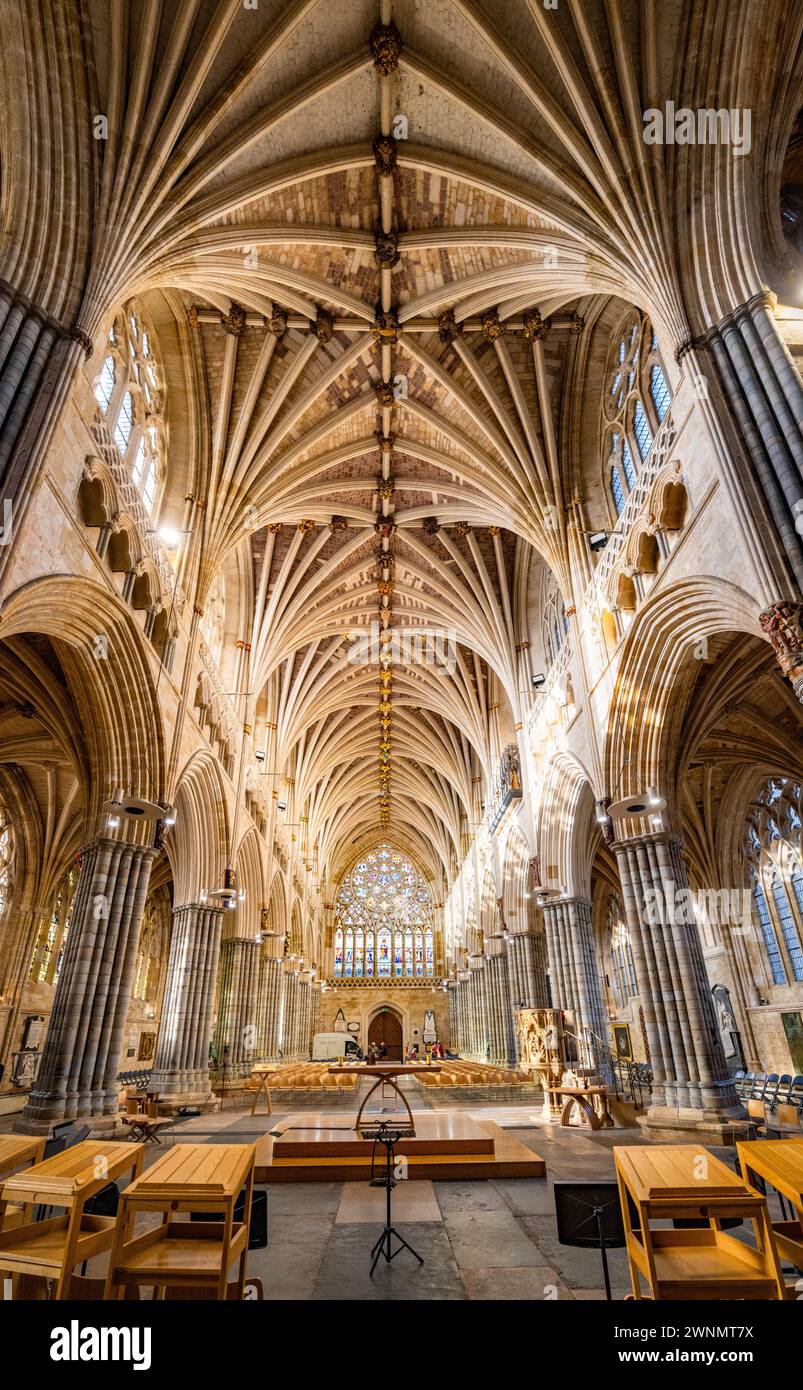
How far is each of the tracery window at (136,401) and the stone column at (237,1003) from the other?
15.5 metres

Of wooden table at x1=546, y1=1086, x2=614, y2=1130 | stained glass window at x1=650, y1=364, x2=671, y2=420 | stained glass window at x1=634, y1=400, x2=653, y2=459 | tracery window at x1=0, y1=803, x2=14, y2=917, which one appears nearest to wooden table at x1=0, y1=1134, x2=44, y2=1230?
wooden table at x1=546, y1=1086, x2=614, y2=1130

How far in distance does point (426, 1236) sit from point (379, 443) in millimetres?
17886

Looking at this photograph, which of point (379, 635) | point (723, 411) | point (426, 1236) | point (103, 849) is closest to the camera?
point (426, 1236)

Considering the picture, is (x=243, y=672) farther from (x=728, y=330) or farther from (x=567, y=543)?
(x=728, y=330)

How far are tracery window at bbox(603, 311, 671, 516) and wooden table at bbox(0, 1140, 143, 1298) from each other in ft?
43.2

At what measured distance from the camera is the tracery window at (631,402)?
1374cm

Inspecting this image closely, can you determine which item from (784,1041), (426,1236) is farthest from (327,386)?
(784,1041)

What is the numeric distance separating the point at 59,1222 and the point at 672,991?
10.6m

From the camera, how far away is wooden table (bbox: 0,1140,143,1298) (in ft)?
11.3

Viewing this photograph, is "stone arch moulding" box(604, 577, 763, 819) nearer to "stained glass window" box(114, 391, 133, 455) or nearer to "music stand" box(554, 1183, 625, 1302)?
"music stand" box(554, 1183, 625, 1302)

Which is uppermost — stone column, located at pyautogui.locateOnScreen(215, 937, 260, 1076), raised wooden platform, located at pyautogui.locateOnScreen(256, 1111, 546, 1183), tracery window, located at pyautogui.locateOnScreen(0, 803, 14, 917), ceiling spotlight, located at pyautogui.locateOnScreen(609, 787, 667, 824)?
tracery window, located at pyautogui.locateOnScreen(0, 803, 14, 917)

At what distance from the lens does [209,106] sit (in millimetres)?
11344

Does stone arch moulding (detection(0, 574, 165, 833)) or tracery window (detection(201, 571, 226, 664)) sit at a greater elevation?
tracery window (detection(201, 571, 226, 664))

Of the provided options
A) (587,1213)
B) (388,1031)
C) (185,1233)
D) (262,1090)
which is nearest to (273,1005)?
(262,1090)
